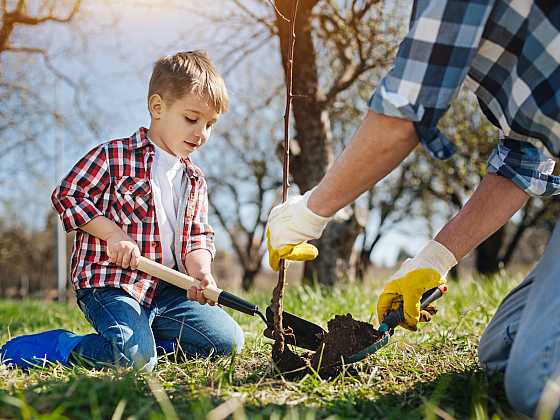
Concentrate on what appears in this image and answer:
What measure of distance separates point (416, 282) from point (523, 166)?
0.58m

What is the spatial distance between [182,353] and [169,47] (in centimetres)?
476

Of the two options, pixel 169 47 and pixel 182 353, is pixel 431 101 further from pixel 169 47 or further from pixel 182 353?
pixel 169 47

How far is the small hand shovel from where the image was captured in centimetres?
229

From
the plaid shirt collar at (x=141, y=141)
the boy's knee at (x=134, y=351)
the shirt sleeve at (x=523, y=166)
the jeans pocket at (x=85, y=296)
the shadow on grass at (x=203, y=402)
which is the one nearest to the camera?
the shadow on grass at (x=203, y=402)

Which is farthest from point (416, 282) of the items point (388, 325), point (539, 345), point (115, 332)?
point (115, 332)

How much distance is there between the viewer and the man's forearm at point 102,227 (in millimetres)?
2457

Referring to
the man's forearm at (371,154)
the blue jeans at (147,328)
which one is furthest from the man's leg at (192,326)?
the man's forearm at (371,154)

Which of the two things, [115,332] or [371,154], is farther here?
[115,332]

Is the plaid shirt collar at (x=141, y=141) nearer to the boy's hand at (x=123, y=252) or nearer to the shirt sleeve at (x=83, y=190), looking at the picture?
the shirt sleeve at (x=83, y=190)

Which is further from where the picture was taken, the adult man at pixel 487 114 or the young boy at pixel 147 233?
the young boy at pixel 147 233

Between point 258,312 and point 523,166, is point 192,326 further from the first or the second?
point 523,166

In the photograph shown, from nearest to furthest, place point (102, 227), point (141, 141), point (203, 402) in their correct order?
point (203, 402)
point (102, 227)
point (141, 141)

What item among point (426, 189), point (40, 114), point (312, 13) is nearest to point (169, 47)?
point (312, 13)

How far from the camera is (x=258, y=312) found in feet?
7.58
